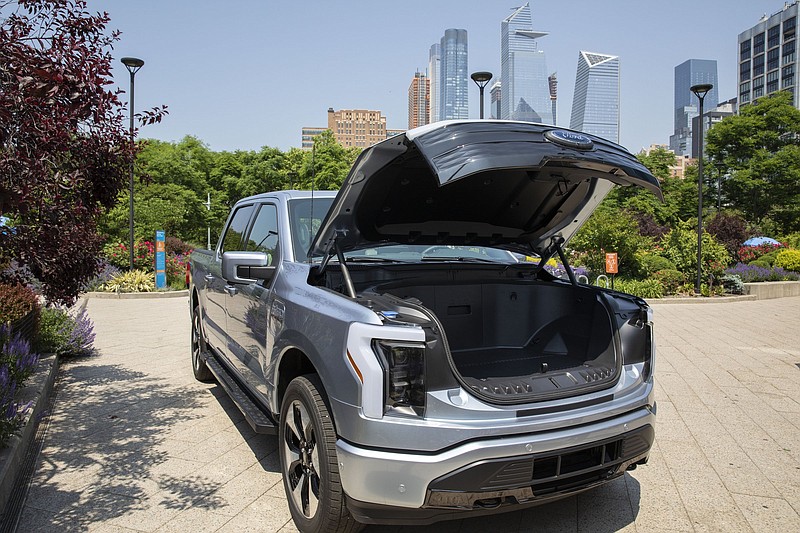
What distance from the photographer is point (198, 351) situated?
6.23 meters

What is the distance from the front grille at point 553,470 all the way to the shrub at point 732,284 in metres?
15.6

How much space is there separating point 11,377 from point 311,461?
3088 millimetres

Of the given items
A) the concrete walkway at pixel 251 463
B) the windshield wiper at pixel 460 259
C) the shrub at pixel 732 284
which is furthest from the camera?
the shrub at pixel 732 284

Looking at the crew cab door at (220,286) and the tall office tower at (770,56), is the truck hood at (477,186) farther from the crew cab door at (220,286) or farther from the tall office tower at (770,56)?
the tall office tower at (770,56)

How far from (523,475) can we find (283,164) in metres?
45.2

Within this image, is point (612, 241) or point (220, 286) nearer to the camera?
point (220, 286)

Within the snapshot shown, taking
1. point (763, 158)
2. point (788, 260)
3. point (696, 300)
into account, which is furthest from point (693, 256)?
point (763, 158)

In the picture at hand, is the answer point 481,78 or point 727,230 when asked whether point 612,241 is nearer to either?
point 481,78

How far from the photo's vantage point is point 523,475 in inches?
96.7

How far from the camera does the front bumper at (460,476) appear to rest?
2359 millimetres

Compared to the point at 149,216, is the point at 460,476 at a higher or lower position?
lower

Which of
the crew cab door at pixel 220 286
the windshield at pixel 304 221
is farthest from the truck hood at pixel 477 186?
the crew cab door at pixel 220 286

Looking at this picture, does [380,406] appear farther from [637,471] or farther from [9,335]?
[9,335]

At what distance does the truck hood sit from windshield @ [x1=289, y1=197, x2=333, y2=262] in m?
0.37
